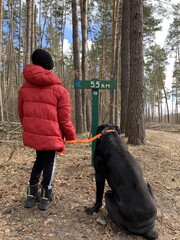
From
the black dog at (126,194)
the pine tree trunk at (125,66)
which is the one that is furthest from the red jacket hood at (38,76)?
the pine tree trunk at (125,66)

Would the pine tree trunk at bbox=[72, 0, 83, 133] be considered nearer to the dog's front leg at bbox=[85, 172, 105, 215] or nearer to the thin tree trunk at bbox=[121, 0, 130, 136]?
the thin tree trunk at bbox=[121, 0, 130, 136]

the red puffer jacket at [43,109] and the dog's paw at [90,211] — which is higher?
the red puffer jacket at [43,109]

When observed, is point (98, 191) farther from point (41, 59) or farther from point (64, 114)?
point (41, 59)

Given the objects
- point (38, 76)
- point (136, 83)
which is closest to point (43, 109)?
point (38, 76)

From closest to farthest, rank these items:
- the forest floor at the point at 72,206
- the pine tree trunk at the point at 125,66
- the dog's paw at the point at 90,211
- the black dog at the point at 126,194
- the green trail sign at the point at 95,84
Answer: the black dog at the point at 126,194 → the forest floor at the point at 72,206 → the dog's paw at the point at 90,211 → the green trail sign at the point at 95,84 → the pine tree trunk at the point at 125,66

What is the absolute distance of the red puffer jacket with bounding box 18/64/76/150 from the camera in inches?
93.0

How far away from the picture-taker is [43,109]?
94.0 inches

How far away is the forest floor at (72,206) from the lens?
2.26 m

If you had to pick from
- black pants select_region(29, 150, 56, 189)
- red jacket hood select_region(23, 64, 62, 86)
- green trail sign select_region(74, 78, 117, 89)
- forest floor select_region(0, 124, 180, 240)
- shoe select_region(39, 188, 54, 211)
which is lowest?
forest floor select_region(0, 124, 180, 240)

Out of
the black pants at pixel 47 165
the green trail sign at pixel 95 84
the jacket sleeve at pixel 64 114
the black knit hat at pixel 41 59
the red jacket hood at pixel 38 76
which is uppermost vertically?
the black knit hat at pixel 41 59

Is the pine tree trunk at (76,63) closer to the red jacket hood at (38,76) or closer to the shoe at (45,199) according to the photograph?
the red jacket hood at (38,76)

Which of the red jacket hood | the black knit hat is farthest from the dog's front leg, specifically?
the black knit hat

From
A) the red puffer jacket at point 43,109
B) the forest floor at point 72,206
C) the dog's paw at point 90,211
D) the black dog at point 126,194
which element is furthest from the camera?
the dog's paw at point 90,211

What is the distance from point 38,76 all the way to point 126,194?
5.86 ft
